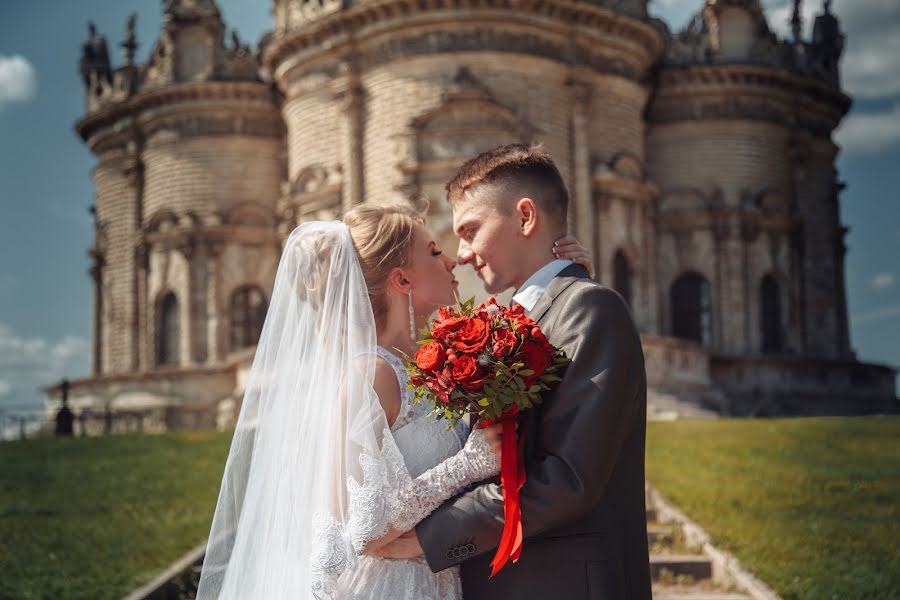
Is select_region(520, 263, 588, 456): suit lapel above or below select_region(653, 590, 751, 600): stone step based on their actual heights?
above

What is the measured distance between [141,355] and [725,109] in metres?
20.8

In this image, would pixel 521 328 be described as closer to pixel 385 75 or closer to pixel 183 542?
pixel 183 542

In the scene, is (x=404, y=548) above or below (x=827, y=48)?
below

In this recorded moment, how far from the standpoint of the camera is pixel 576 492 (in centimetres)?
A: 377

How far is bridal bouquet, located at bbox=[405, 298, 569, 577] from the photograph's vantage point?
12.4 feet

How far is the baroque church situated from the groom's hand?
75.8 feet

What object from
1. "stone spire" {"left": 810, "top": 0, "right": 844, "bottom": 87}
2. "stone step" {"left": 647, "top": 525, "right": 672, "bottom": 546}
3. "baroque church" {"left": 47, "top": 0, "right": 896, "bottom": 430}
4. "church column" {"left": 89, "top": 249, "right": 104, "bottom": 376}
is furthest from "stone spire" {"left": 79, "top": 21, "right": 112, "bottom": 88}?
"stone step" {"left": 647, "top": 525, "right": 672, "bottom": 546}

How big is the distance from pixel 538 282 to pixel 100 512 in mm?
9757

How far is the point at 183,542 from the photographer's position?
1090cm

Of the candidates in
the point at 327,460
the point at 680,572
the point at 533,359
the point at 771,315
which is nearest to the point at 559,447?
the point at 533,359

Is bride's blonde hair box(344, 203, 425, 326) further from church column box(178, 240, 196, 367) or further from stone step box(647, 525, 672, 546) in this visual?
church column box(178, 240, 196, 367)

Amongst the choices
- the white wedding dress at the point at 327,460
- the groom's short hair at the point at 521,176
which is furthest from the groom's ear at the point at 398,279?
the groom's short hair at the point at 521,176

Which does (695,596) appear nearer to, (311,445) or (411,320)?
(411,320)

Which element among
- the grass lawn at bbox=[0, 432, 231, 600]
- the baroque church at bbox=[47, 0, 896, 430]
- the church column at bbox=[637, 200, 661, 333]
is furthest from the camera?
the church column at bbox=[637, 200, 661, 333]
